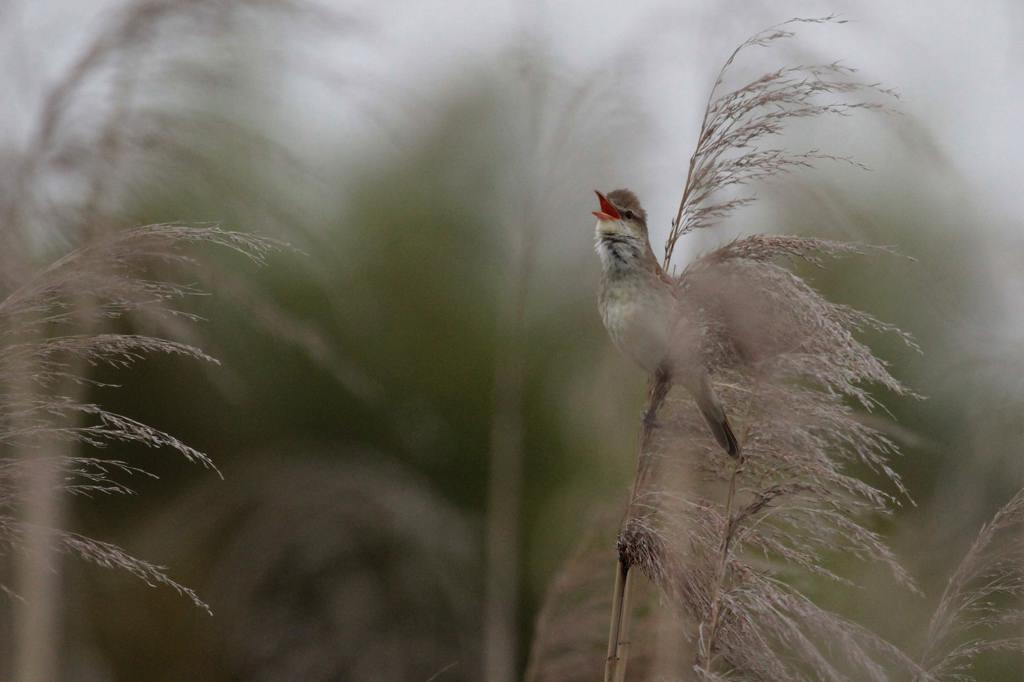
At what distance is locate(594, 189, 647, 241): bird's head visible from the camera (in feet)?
10.2

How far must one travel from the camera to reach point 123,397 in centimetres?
698

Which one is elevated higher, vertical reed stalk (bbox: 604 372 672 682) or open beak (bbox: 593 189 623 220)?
open beak (bbox: 593 189 623 220)

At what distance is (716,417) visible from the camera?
232 cm

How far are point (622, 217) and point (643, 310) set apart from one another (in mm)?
348

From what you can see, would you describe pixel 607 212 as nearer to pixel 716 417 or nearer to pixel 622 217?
pixel 622 217

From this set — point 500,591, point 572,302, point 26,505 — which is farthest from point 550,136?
point 572,302

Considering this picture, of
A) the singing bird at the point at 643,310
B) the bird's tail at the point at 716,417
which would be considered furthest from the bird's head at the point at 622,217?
the bird's tail at the point at 716,417

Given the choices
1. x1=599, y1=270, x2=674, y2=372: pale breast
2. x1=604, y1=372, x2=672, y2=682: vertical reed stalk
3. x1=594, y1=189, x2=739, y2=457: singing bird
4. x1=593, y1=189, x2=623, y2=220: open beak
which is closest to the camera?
x1=604, y1=372, x2=672, y2=682: vertical reed stalk

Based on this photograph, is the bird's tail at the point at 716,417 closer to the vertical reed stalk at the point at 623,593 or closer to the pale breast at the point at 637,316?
the vertical reed stalk at the point at 623,593

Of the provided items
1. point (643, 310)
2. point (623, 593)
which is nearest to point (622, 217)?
point (643, 310)

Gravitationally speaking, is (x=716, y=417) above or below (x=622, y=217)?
below

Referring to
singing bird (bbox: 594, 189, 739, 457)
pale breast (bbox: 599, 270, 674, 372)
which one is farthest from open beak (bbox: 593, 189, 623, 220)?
pale breast (bbox: 599, 270, 674, 372)

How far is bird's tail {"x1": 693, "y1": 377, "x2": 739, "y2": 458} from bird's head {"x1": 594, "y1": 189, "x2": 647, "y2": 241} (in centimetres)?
89

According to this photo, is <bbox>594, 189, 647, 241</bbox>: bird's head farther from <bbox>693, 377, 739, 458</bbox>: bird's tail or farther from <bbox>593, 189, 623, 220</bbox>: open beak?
<bbox>693, 377, 739, 458</bbox>: bird's tail
